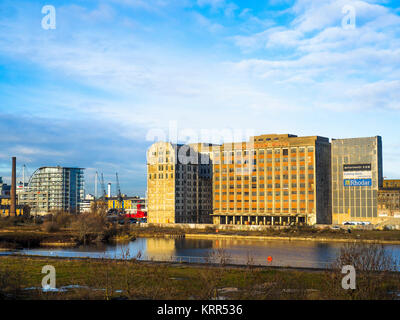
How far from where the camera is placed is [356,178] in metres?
146

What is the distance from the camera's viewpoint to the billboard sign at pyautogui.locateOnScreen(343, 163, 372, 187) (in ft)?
472

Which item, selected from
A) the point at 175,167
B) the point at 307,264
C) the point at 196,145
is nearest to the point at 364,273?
the point at 307,264

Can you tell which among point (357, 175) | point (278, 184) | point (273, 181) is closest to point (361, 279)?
point (357, 175)

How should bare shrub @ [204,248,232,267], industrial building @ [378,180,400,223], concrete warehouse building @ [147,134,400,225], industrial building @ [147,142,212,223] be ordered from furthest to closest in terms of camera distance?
1. industrial building @ [147,142,212,223]
2. industrial building @ [378,180,400,223]
3. concrete warehouse building @ [147,134,400,225]
4. bare shrub @ [204,248,232,267]

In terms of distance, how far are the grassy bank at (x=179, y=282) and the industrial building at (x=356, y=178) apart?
104 m

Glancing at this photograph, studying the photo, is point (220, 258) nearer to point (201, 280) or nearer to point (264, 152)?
point (201, 280)

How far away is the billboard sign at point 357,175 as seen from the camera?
143750mm

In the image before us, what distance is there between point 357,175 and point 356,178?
0.96 m

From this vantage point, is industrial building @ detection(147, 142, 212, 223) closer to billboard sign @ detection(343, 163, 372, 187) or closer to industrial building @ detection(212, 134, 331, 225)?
industrial building @ detection(212, 134, 331, 225)

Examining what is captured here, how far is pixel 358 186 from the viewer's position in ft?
478

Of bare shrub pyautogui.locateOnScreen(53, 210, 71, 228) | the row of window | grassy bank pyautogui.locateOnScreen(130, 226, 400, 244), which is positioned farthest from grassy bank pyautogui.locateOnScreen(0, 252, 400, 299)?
the row of window

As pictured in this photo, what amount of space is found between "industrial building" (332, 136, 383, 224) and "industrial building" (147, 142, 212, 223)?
53876mm
